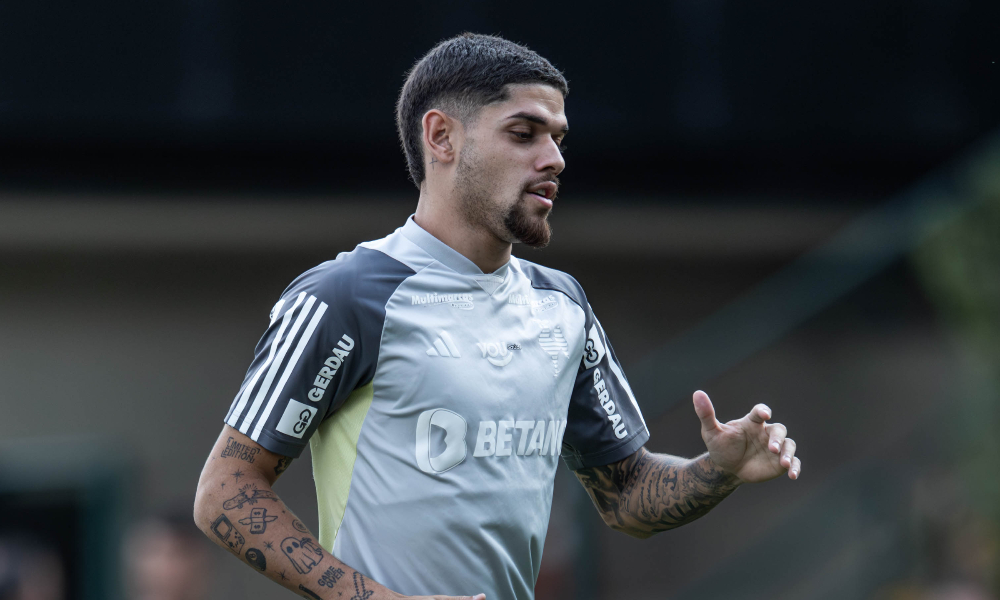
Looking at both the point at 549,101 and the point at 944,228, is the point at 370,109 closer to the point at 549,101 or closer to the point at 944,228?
the point at 944,228

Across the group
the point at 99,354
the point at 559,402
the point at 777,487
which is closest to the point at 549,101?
the point at 559,402

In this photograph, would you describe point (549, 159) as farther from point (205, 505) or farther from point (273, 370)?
point (205, 505)

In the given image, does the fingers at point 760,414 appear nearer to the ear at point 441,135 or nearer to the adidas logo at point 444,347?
the adidas logo at point 444,347

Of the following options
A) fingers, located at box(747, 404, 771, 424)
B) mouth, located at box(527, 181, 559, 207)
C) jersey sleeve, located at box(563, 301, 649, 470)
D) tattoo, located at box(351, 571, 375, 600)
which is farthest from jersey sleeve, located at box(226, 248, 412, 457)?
fingers, located at box(747, 404, 771, 424)

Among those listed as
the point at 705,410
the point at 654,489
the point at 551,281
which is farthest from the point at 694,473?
the point at 551,281

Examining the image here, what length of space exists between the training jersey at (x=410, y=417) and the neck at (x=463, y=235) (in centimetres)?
4

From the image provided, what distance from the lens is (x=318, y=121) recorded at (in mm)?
7574

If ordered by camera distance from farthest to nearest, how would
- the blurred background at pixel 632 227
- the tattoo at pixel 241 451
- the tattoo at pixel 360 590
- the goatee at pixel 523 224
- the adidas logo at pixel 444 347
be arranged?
the blurred background at pixel 632 227
the goatee at pixel 523 224
the adidas logo at pixel 444 347
the tattoo at pixel 241 451
the tattoo at pixel 360 590

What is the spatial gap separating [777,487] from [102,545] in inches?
206

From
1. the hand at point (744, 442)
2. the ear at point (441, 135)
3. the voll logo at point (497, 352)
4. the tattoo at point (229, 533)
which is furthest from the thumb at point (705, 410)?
the tattoo at point (229, 533)

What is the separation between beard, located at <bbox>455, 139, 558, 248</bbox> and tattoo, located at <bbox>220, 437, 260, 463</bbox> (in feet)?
2.65

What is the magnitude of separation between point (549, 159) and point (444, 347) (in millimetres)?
562

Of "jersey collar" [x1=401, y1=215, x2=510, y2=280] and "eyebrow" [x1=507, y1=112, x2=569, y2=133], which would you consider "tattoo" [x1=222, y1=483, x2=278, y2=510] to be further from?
"eyebrow" [x1=507, y1=112, x2=569, y2=133]

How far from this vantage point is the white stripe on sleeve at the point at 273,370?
2234 millimetres
